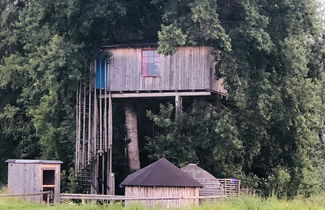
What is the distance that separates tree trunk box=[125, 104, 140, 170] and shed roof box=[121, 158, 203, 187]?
31.4ft

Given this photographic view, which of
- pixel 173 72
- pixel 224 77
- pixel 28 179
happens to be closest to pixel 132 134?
pixel 173 72

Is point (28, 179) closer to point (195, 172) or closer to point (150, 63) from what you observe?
point (195, 172)

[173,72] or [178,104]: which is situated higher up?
[173,72]

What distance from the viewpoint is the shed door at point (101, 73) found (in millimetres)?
38191

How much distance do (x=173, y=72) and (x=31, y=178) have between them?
9797mm

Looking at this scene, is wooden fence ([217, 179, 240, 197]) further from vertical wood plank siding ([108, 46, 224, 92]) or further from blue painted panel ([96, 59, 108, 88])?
blue painted panel ([96, 59, 108, 88])

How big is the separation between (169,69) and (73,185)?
8.07 m

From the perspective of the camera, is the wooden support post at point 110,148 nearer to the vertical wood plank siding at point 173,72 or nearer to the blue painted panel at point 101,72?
the blue painted panel at point 101,72

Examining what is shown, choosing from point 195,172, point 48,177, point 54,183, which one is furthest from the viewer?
point 48,177

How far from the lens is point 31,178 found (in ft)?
103

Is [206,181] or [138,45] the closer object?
[206,181]

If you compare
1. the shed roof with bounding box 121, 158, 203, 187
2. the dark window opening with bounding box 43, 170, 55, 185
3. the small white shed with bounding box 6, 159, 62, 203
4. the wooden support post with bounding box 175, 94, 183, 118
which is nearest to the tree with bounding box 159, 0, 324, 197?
the wooden support post with bounding box 175, 94, 183, 118

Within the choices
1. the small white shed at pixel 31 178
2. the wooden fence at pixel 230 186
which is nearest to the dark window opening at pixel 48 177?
the small white shed at pixel 31 178

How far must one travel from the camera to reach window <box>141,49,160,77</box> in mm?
37312
